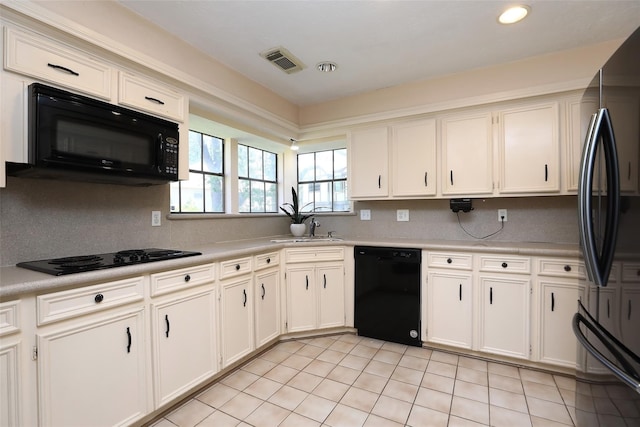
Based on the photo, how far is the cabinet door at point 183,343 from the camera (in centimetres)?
177

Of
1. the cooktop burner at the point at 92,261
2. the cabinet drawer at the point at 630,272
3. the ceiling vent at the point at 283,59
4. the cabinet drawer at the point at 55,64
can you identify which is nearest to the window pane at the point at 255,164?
the ceiling vent at the point at 283,59

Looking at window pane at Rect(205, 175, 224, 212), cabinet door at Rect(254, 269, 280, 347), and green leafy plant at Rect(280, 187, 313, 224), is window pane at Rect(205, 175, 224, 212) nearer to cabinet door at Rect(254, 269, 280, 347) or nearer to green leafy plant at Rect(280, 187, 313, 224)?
green leafy plant at Rect(280, 187, 313, 224)

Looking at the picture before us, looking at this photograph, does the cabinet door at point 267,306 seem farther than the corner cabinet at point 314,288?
No

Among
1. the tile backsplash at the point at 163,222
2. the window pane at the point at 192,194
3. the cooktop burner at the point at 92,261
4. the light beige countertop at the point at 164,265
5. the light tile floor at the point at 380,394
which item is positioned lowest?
the light tile floor at the point at 380,394

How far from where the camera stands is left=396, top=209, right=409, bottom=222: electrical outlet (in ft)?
10.7

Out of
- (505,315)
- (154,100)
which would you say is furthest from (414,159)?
(154,100)

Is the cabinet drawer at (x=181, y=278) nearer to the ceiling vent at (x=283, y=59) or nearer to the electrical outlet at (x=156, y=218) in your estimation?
the electrical outlet at (x=156, y=218)

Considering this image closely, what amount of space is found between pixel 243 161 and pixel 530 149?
284 centimetres

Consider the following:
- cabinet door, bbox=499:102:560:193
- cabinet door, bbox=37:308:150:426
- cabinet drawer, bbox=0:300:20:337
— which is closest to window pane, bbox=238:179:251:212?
cabinet door, bbox=37:308:150:426

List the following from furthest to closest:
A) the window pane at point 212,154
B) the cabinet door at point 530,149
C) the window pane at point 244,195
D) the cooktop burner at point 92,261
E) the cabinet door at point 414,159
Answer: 1. the window pane at point 244,195
2. the window pane at point 212,154
3. the cabinet door at point 414,159
4. the cabinet door at point 530,149
5. the cooktop burner at point 92,261

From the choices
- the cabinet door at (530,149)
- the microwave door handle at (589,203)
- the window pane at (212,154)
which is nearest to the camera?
the microwave door handle at (589,203)

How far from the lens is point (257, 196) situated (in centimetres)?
369

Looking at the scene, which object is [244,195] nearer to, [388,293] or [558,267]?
[388,293]

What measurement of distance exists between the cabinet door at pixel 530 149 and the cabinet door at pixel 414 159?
576mm
